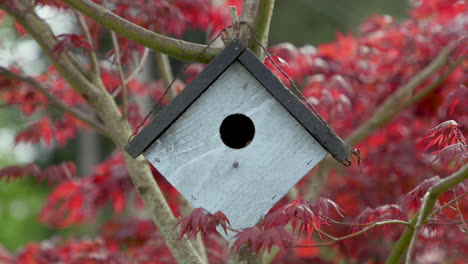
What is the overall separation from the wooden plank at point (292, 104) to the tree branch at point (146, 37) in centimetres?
21

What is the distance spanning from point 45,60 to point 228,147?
10097 mm

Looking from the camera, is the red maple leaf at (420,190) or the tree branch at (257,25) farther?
the red maple leaf at (420,190)

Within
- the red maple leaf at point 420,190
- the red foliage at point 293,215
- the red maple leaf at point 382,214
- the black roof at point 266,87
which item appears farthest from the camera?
the red maple leaf at point 382,214

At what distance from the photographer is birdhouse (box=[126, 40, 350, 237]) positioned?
2.04 meters

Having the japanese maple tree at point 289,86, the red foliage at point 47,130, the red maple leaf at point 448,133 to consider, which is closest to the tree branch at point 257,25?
the japanese maple tree at point 289,86

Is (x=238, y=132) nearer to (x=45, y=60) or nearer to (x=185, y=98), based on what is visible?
(x=185, y=98)

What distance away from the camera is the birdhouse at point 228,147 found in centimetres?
204

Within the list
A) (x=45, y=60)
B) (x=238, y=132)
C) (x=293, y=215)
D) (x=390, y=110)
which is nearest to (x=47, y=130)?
(x=238, y=132)

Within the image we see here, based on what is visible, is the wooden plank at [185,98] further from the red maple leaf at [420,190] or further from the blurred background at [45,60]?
the blurred background at [45,60]

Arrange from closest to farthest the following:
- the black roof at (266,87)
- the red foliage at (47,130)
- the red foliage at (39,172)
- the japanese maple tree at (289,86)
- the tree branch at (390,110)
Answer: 1. the black roof at (266,87)
2. the japanese maple tree at (289,86)
3. the red foliage at (39,172)
4. the tree branch at (390,110)
5. the red foliage at (47,130)

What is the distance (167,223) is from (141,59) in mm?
912

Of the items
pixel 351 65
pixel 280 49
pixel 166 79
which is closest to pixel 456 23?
pixel 351 65

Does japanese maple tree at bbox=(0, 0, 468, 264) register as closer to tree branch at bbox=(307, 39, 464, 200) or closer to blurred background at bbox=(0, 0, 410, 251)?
tree branch at bbox=(307, 39, 464, 200)

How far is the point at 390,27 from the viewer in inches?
166
